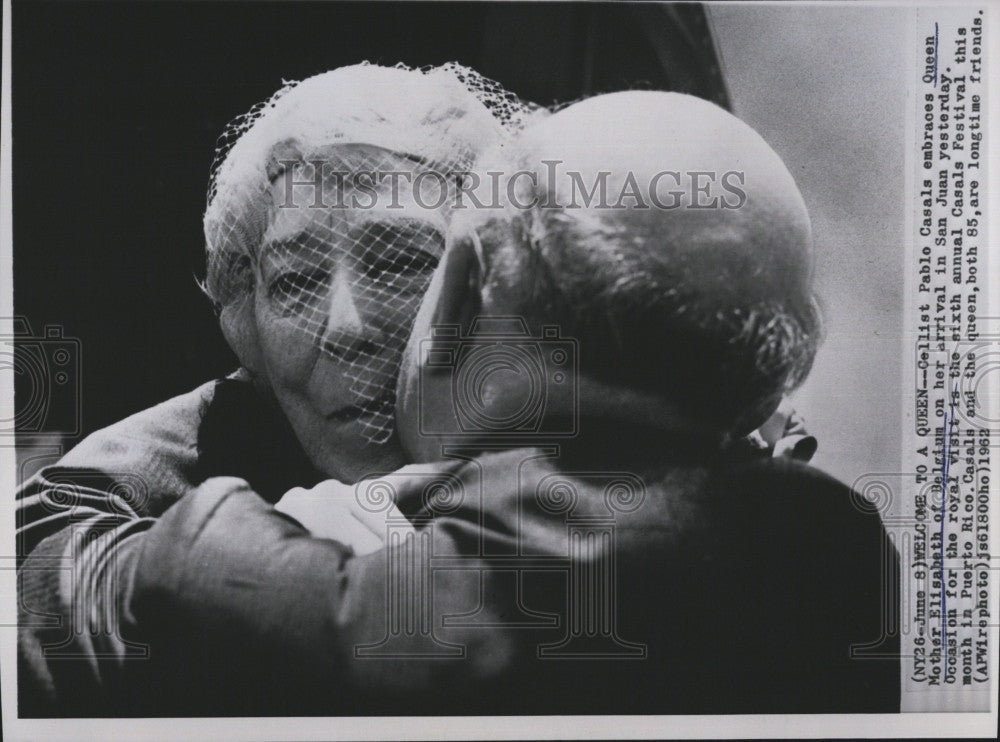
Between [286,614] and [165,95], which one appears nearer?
[286,614]

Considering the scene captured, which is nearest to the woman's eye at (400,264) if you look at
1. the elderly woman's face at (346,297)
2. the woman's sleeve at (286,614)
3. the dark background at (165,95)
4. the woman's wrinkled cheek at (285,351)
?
the elderly woman's face at (346,297)

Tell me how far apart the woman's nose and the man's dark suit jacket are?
0.87ft

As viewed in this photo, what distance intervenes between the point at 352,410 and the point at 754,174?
1.14 metres

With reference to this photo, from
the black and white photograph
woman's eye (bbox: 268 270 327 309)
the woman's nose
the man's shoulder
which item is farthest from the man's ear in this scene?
the man's shoulder

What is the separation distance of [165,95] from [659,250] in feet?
4.18

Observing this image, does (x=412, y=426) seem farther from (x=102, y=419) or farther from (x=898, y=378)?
(x=898, y=378)

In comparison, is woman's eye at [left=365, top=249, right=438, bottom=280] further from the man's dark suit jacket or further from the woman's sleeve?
the woman's sleeve

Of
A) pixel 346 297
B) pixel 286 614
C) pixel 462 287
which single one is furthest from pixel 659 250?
pixel 286 614

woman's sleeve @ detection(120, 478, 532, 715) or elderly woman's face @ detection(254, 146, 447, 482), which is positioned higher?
elderly woman's face @ detection(254, 146, 447, 482)

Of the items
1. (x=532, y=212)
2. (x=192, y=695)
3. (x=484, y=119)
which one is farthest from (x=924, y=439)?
(x=192, y=695)

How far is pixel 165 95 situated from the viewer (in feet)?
8.23

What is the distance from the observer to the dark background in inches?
98.1

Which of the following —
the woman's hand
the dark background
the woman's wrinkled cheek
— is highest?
the dark background

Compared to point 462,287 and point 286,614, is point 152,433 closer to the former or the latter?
point 286,614
